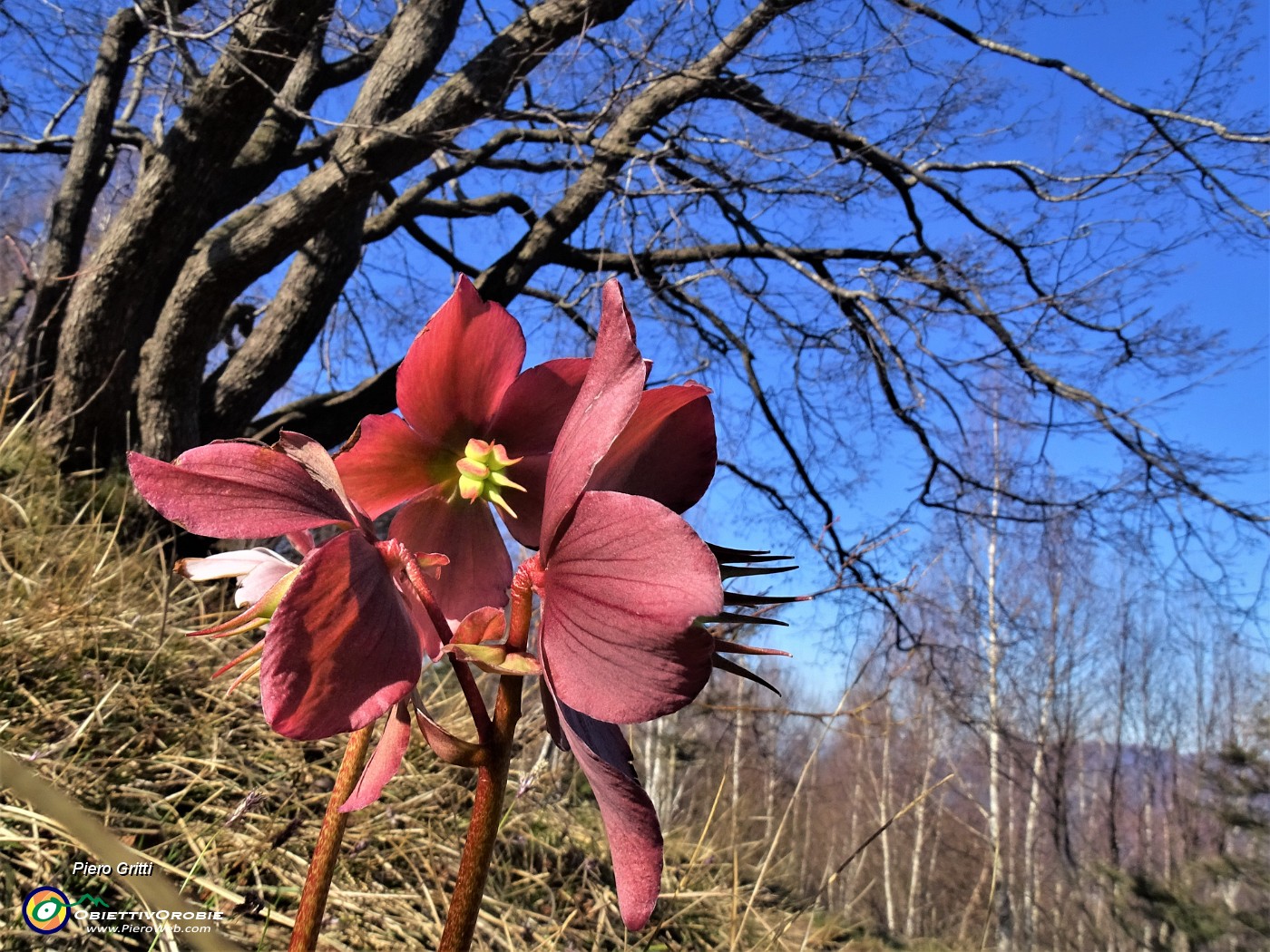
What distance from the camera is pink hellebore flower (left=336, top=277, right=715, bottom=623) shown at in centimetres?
38

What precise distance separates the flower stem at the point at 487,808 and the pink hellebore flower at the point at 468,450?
75mm

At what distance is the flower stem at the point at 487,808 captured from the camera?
0.99ft

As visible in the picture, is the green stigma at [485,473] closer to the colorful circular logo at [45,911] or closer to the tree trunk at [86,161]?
the colorful circular logo at [45,911]

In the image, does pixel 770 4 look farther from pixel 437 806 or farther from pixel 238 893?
pixel 238 893

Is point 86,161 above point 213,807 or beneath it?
Answer: above

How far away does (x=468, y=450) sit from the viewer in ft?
1.30

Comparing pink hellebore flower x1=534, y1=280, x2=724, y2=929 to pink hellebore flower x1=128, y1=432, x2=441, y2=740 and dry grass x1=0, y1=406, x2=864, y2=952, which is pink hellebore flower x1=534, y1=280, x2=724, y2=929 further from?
dry grass x1=0, y1=406, x2=864, y2=952

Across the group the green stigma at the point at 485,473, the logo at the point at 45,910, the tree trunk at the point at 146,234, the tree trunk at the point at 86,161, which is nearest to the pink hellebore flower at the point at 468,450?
the green stigma at the point at 485,473

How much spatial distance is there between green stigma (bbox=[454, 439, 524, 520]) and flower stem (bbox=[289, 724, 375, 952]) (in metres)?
0.12

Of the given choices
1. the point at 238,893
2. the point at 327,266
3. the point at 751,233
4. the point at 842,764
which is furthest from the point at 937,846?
the point at 238,893

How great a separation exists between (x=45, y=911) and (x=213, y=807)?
53 cm

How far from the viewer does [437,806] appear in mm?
1489

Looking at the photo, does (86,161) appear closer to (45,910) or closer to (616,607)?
(45,910)

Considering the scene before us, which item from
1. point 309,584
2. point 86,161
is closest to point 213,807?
point 309,584
